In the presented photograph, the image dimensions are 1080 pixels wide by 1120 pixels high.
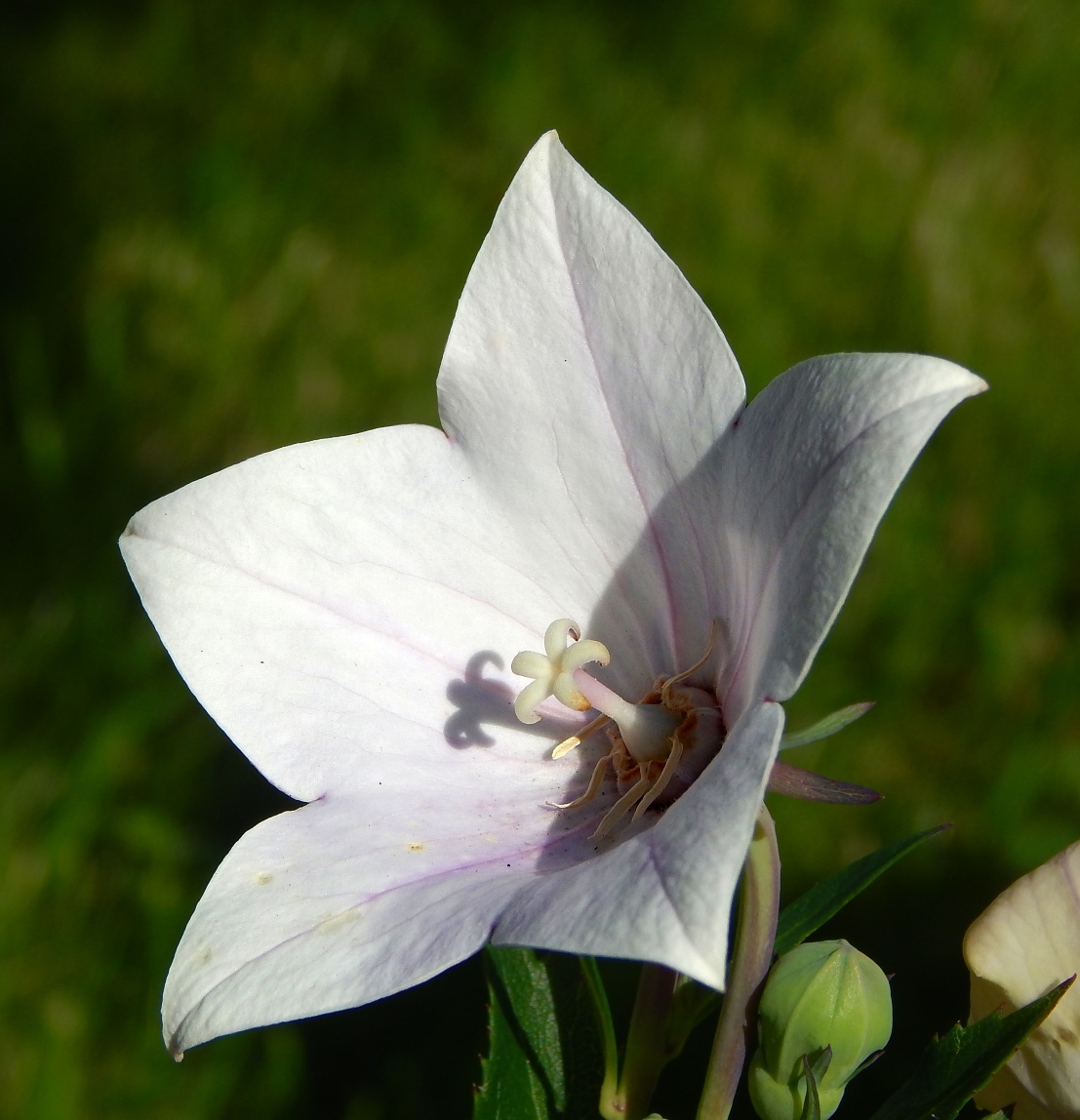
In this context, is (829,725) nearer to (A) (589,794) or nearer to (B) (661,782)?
(B) (661,782)

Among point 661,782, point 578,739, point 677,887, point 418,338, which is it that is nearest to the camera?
point 677,887

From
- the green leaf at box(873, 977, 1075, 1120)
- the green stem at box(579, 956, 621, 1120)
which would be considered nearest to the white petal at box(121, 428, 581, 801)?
the green stem at box(579, 956, 621, 1120)

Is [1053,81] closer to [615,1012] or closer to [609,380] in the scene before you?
[615,1012]

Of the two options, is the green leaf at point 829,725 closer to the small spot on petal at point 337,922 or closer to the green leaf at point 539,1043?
the green leaf at point 539,1043

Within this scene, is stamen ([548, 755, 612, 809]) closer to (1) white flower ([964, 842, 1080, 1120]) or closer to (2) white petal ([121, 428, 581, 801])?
(2) white petal ([121, 428, 581, 801])

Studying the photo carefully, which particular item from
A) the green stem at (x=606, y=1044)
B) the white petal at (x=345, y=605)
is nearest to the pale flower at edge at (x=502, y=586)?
the white petal at (x=345, y=605)

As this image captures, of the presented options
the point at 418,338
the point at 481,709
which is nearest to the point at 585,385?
the point at 481,709
